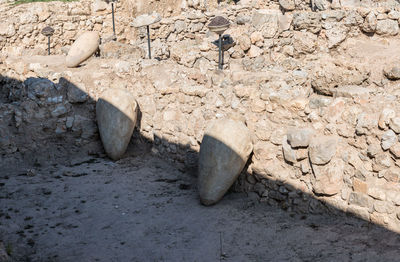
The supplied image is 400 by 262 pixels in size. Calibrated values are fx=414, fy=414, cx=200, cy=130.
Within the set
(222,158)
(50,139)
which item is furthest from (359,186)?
(50,139)

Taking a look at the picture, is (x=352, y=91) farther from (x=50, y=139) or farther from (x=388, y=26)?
(x=50, y=139)

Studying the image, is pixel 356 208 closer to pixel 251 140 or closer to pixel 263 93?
pixel 251 140

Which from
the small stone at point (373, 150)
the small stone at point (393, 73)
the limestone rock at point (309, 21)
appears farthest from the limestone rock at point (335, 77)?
the limestone rock at point (309, 21)

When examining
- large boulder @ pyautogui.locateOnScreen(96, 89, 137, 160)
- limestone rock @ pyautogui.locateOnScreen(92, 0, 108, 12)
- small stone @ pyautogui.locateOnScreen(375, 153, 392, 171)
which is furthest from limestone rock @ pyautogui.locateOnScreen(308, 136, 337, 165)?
limestone rock @ pyautogui.locateOnScreen(92, 0, 108, 12)

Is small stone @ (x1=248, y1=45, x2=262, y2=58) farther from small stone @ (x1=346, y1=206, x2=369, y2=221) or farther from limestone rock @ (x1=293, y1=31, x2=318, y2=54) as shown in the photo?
small stone @ (x1=346, y1=206, x2=369, y2=221)

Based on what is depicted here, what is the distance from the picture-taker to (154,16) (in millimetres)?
8930

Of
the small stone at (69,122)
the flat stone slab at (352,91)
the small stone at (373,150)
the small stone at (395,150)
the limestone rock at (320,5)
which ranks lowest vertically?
the small stone at (69,122)

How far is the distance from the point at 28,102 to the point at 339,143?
5.49 m

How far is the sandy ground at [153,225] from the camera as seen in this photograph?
466 centimetres

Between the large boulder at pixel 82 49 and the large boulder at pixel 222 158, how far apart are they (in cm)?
403

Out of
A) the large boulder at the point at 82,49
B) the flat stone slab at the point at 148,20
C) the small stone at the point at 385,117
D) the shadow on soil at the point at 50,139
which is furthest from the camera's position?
the flat stone slab at the point at 148,20

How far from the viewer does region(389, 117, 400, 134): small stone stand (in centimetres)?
467

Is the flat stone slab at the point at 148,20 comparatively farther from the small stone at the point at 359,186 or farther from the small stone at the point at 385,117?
the small stone at the point at 359,186

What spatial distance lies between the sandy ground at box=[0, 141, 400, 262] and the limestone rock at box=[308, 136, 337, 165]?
719 mm
